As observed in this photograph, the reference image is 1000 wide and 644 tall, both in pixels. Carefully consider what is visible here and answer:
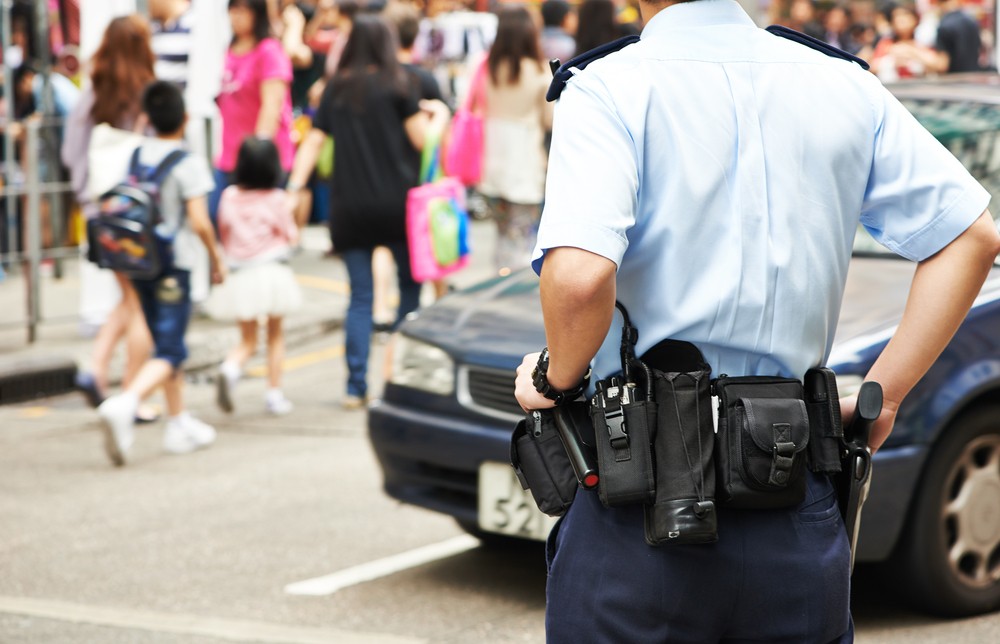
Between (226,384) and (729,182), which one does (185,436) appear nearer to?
(226,384)

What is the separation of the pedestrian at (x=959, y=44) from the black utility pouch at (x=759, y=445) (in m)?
12.5

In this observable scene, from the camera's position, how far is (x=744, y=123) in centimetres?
228

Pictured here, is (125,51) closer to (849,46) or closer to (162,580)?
(162,580)

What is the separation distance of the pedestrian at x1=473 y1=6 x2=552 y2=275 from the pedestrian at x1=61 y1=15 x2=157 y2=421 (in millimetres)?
1815

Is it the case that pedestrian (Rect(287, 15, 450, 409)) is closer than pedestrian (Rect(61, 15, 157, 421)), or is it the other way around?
pedestrian (Rect(61, 15, 157, 421))

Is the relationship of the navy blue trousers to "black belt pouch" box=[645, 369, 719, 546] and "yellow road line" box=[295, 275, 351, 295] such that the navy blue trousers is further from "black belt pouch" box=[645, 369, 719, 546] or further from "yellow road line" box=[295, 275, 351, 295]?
"yellow road line" box=[295, 275, 351, 295]

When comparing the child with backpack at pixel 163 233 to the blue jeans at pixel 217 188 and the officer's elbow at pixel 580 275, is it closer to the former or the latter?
the blue jeans at pixel 217 188

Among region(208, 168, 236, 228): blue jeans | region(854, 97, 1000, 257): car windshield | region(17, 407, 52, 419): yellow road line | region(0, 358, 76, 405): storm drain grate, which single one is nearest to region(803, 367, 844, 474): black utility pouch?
region(854, 97, 1000, 257): car windshield

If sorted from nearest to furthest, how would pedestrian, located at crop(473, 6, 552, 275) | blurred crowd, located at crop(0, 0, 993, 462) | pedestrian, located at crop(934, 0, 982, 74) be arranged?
1. blurred crowd, located at crop(0, 0, 993, 462)
2. pedestrian, located at crop(473, 6, 552, 275)
3. pedestrian, located at crop(934, 0, 982, 74)

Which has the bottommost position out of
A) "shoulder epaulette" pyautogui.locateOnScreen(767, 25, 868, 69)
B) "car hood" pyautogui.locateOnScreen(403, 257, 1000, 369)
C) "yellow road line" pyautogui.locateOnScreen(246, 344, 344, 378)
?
"yellow road line" pyautogui.locateOnScreen(246, 344, 344, 378)

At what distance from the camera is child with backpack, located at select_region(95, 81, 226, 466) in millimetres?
7211

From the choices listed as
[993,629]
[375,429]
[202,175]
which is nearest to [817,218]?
[993,629]

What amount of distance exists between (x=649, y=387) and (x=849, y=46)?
69.6 feet

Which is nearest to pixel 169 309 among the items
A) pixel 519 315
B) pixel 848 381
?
pixel 519 315
